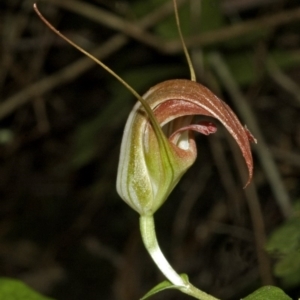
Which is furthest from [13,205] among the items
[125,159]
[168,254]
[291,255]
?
[125,159]

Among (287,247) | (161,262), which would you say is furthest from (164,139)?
(287,247)

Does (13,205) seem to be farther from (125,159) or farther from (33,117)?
(125,159)

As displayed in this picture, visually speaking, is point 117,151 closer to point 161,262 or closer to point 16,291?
point 16,291

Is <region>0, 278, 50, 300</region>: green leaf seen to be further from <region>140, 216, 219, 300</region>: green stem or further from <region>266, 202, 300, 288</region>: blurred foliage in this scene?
<region>266, 202, 300, 288</region>: blurred foliage

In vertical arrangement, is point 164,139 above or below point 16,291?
above

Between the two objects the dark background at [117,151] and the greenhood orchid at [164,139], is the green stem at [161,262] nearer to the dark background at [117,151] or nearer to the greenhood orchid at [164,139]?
the greenhood orchid at [164,139]

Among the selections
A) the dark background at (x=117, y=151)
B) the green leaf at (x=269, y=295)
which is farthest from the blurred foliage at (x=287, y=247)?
the dark background at (x=117, y=151)

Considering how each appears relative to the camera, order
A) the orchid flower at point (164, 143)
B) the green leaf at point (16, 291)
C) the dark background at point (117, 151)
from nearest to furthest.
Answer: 1. the orchid flower at point (164, 143)
2. the green leaf at point (16, 291)
3. the dark background at point (117, 151)

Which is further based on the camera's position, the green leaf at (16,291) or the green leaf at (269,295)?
the green leaf at (16,291)
